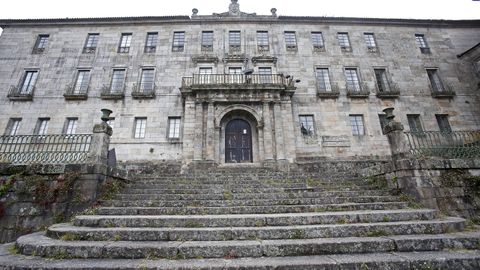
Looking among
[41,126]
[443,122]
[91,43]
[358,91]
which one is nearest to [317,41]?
[358,91]

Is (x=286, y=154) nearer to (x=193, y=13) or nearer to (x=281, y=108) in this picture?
(x=281, y=108)

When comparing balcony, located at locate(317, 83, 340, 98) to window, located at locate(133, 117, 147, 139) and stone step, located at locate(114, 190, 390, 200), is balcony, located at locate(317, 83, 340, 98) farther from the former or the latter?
window, located at locate(133, 117, 147, 139)

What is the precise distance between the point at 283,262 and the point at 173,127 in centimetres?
1334

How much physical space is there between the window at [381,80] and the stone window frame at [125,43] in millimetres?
20551

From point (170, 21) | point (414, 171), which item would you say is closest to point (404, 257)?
point (414, 171)

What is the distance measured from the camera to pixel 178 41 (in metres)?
17.6

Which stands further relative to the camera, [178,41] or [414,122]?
[178,41]

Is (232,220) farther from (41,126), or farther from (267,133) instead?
A: (41,126)

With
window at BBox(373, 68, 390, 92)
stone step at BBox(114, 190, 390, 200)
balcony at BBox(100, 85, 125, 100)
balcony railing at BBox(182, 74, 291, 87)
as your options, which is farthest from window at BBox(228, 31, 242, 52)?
stone step at BBox(114, 190, 390, 200)

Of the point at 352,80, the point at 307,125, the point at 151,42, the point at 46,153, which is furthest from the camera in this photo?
the point at 151,42

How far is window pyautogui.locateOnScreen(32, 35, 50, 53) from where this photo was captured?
16906 millimetres

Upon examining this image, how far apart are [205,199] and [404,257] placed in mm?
5192

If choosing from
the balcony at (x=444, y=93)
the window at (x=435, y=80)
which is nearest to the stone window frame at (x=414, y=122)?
the balcony at (x=444, y=93)

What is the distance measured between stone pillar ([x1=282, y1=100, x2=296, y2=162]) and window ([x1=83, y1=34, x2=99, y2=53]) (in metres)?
16.3
